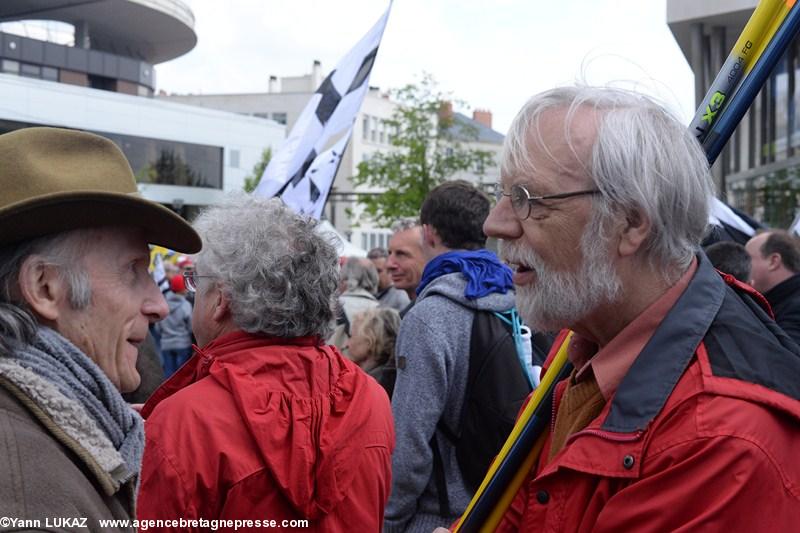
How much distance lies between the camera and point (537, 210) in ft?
6.15

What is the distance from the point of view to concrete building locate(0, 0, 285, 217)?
39.0 meters

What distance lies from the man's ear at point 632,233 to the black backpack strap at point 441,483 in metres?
1.73

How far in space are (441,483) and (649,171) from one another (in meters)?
1.87

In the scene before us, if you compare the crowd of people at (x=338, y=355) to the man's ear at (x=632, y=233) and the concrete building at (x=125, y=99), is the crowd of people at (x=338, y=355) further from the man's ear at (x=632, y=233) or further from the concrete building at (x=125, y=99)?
the concrete building at (x=125, y=99)

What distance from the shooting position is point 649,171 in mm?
1787

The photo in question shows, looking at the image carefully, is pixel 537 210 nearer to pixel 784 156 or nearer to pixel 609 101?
→ pixel 609 101

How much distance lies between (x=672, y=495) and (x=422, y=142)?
2881 cm

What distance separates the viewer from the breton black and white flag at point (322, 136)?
17.8 feet

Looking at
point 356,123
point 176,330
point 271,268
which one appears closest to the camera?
point 271,268

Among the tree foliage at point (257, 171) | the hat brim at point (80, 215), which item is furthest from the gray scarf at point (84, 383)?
the tree foliage at point (257, 171)

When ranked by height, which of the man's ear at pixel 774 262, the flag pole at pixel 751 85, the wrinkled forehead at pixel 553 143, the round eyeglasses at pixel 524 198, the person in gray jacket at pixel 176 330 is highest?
the flag pole at pixel 751 85

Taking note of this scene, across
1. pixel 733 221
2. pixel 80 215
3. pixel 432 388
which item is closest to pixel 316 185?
pixel 432 388

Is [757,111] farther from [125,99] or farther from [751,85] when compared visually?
[125,99]

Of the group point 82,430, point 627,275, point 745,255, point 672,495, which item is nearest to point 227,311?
point 82,430
